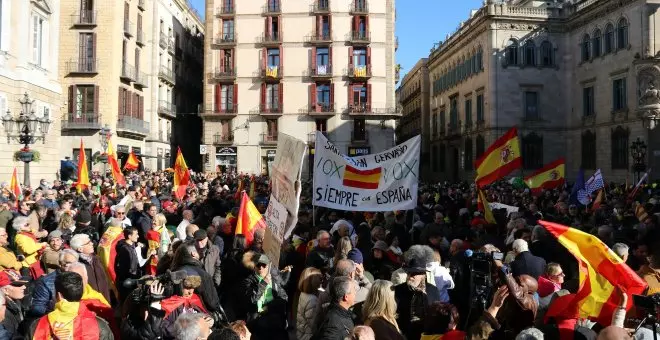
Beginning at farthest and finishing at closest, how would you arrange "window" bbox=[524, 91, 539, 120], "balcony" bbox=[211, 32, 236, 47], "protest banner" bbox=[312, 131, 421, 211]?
"balcony" bbox=[211, 32, 236, 47] → "window" bbox=[524, 91, 539, 120] → "protest banner" bbox=[312, 131, 421, 211]

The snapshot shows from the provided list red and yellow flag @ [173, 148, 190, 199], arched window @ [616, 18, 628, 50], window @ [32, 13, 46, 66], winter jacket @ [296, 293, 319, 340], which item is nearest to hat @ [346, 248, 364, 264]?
winter jacket @ [296, 293, 319, 340]

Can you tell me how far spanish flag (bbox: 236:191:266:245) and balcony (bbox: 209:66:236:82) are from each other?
133 ft

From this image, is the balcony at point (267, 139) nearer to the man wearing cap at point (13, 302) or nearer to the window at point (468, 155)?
the window at point (468, 155)

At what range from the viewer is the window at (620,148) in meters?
35.9

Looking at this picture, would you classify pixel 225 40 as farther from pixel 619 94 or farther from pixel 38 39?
pixel 619 94

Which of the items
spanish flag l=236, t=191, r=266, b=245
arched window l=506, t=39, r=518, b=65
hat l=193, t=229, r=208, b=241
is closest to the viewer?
hat l=193, t=229, r=208, b=241

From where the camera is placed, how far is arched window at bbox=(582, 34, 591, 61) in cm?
4031

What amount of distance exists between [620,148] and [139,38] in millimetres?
31218

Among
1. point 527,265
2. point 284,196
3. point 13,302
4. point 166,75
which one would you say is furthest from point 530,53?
point 13,302

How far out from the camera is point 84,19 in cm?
3609

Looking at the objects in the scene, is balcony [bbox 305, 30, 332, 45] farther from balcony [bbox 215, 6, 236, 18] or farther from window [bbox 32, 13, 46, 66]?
window [bbox 32, 13, 46, 66]

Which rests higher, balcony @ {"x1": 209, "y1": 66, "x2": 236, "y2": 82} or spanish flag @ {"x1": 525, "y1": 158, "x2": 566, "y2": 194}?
balcony @ {"x1": 209, "y1": 66, "x2": 236, "y2": 82}

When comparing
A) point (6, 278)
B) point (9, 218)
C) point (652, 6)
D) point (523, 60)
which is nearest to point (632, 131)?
point (652, 6)

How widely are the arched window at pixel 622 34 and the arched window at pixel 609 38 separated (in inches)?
26.0
